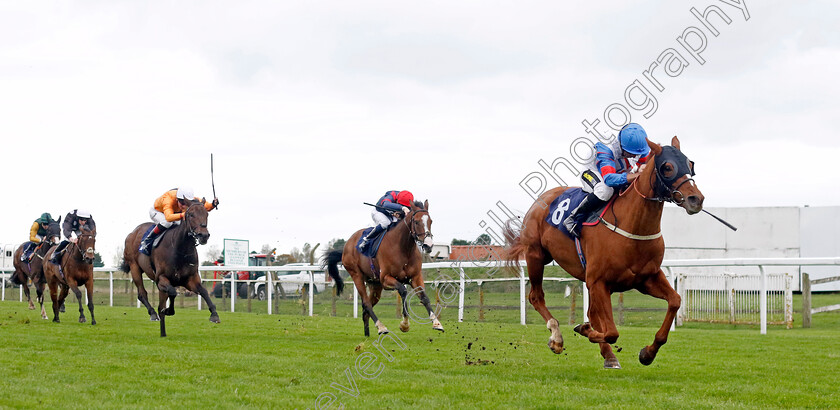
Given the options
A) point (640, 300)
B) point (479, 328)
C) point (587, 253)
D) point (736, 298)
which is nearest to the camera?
point (587, 253)

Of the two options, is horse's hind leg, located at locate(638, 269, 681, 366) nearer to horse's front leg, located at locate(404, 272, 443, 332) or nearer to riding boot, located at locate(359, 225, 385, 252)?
horse's front leg, located at locate(404, 272, 443, 332)

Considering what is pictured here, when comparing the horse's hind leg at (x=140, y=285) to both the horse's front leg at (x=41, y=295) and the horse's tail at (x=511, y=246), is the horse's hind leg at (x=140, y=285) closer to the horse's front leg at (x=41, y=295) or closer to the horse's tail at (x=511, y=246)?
the horse's front leg at (x=41, y=295)

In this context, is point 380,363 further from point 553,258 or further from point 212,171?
point 212,171

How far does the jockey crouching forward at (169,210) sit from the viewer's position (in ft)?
35.7

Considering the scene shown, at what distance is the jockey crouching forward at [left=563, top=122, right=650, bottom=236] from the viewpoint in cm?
662

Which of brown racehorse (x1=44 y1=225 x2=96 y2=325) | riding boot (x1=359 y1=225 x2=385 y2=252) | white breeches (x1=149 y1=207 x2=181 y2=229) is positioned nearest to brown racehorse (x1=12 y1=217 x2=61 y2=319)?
brown racehorse (x1=44 y1=225 x2=96 y2=325)

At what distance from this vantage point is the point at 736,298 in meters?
14.5

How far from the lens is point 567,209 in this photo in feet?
23.6

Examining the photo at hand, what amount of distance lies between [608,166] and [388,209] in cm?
472

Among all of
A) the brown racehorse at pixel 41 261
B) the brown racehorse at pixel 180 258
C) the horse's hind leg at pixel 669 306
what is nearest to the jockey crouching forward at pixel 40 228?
the brown racehorse at pixel 41 261

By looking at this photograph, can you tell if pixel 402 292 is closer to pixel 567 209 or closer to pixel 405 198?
pixel 405 198

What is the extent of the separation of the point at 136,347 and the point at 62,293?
22.2 feet

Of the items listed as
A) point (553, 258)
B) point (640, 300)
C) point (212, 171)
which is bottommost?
point (640, 300)

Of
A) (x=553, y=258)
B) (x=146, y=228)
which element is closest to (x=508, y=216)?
(x=553, y=258)
